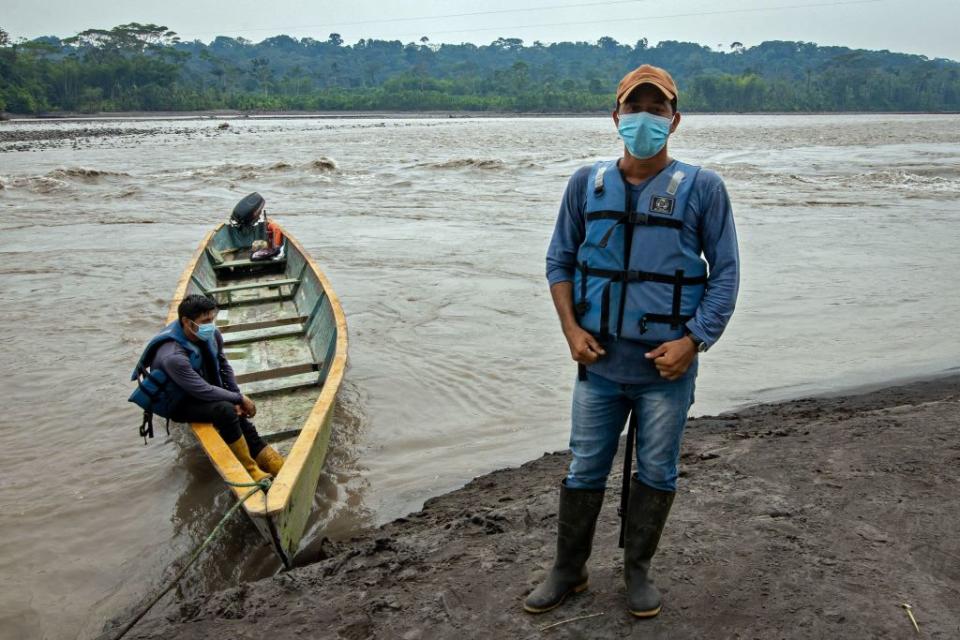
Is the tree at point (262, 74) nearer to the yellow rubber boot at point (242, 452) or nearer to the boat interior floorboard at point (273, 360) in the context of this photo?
the boat interior floorboard at point (273, 360)

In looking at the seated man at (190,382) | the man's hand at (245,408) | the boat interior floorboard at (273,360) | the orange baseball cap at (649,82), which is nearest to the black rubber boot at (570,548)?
the orange baseball cap at (649,82)

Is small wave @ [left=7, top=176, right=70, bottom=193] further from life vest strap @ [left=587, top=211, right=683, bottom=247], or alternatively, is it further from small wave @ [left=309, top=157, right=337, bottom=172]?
life vest strap @ [left=587, top=211, right=683, bottom=247]

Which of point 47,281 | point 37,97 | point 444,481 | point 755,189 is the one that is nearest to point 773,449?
point 444,481

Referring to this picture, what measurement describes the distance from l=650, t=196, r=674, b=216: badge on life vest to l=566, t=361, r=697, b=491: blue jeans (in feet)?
1.86

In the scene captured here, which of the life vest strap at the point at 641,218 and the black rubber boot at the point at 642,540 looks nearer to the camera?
the life vest strap at the point at 641,218

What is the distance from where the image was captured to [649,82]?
248cm

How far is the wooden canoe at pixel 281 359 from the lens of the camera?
4.12 metres

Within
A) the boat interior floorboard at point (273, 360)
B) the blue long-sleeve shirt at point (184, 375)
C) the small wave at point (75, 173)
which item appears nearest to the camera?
the blue long-sleeve shirt at point (184, 375)

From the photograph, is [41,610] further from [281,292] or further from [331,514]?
[281,292]

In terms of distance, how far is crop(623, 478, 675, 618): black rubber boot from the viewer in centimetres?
271

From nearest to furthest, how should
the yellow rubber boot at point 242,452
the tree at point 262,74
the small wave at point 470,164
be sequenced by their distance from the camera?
the yellow rubber boot at point 242,452 < the small wave at point 470,164 < the tree at point 262,74

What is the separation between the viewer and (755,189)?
21.8 metres

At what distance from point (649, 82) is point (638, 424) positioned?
1.20m

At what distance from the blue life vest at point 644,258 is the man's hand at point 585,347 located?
0.05 metres
